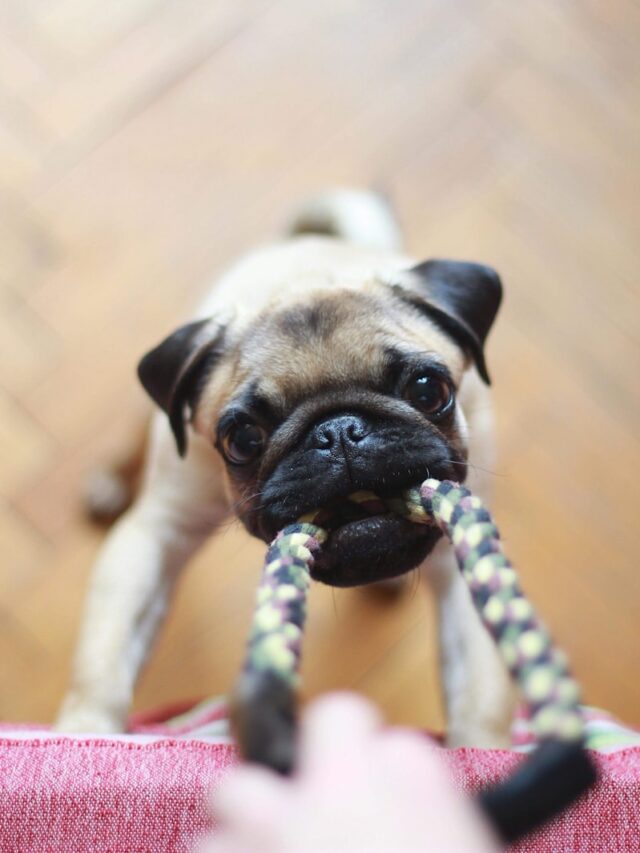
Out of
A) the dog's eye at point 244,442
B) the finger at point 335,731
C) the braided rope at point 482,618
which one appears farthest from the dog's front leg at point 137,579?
the finger at point 335,731

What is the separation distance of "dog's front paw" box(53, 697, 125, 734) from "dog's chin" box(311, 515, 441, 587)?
808mm

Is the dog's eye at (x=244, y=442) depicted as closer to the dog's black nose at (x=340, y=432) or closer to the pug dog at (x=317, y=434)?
the pug dog at (x=317, y=434)

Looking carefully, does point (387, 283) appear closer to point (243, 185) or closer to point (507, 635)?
point (507, 635)

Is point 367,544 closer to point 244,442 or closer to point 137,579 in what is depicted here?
point 244,442

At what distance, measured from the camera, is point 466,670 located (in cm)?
222

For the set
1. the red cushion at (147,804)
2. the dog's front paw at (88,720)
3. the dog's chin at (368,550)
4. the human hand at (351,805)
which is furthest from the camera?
the dog's front paw at (88,720)

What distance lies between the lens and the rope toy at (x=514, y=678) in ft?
2.42

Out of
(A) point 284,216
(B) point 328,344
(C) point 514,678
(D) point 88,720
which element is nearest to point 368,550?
(B) point 328,344

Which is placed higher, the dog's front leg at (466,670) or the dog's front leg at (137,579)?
the dog's front leg at (137,579)

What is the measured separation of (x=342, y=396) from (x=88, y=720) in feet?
3.40

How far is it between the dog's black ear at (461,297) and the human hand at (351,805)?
1.38 m

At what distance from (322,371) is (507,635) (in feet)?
3.34

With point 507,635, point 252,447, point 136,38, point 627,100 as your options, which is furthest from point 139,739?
point 627,100

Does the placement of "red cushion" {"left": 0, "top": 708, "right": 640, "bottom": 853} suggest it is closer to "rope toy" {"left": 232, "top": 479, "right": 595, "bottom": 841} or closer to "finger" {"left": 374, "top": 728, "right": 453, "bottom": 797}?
"rope toy" {"left": 232, "top": 479, "right": 595, "bottom": 841}
